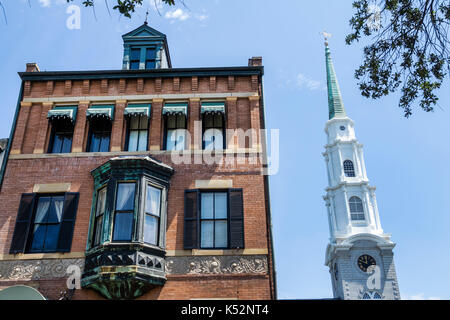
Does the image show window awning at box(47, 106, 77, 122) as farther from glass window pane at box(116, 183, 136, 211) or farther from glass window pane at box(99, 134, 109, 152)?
glass window pane at box(116, 183, 136, 211)

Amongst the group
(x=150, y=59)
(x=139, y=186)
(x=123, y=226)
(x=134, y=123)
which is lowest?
(x=123, y=226)

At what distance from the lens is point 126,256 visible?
450 inches

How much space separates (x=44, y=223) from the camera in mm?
12797

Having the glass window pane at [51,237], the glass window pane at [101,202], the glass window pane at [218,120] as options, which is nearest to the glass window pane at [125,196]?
the glass window pane at [101,202]

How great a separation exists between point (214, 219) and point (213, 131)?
340 cm

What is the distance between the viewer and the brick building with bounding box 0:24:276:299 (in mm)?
11797

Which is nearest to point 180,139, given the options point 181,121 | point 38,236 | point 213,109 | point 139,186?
point 181,121

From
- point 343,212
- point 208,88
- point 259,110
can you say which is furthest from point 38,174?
point 343,212

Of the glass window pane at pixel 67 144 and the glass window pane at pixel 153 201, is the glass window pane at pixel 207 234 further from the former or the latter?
the glass window pane at pixel 67 144

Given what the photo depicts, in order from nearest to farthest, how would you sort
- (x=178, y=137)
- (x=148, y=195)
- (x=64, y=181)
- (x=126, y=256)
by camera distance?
(x=126, y=256), (x=148, y=195), (x=64, y=181), (x=178, y=137)

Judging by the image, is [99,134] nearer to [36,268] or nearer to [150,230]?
[150,230]

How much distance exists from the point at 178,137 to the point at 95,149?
2.97m

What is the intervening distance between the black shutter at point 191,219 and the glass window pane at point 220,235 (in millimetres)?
632
